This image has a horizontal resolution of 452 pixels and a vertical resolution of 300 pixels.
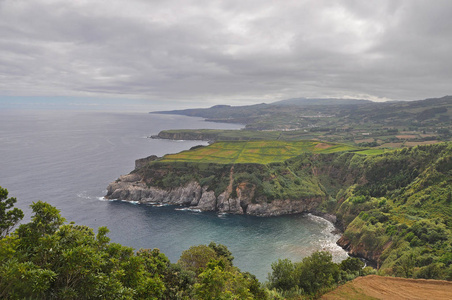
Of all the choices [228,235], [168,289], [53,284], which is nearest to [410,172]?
[228,235]

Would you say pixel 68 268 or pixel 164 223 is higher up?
pixel 68 268

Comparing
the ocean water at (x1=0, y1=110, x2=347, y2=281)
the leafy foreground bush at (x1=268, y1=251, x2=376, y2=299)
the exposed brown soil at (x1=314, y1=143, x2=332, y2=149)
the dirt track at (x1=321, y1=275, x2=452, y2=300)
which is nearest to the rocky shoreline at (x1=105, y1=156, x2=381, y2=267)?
the ocean water at (x1=0, y1=110, x2=347, y2=281)

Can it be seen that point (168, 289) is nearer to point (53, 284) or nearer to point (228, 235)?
point (53, 284)

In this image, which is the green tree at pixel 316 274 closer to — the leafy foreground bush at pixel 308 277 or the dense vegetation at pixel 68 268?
the leafy foreground bush at pixel 308 277

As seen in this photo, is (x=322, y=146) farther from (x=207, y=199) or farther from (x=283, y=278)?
(x=283, y=278)

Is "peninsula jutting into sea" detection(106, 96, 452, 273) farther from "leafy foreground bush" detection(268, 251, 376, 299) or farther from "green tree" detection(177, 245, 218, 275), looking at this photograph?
"green tree" detection(177, 245, 218, 275)

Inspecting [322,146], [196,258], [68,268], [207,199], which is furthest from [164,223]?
[322,146]
